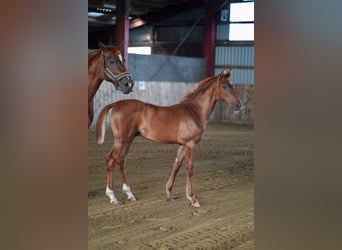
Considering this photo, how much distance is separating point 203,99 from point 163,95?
10.9m

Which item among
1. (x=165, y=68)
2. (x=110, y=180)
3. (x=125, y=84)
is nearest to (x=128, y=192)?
(x=110, y=180)

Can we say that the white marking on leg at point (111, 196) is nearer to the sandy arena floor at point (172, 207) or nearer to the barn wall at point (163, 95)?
the sandy arena floor at point (172, 207)

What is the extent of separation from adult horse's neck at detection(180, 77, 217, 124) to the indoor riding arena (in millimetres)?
23

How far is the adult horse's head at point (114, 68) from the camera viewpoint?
582 centimetres

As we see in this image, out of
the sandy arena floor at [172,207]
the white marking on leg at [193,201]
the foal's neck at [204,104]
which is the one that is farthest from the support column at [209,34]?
the white marking on leg at [193,201]

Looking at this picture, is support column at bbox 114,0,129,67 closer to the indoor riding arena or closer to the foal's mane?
the indoor riding arena

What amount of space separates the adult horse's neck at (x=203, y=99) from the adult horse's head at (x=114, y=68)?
770 millimetres

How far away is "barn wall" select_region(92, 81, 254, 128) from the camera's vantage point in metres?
14.8

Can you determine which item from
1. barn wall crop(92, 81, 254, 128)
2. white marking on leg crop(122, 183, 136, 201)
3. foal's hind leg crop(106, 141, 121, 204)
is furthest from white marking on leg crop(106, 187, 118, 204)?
barn wall crop(92, 81, 254, 128)

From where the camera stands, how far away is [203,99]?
625cm

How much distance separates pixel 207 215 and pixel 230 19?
611 inches
